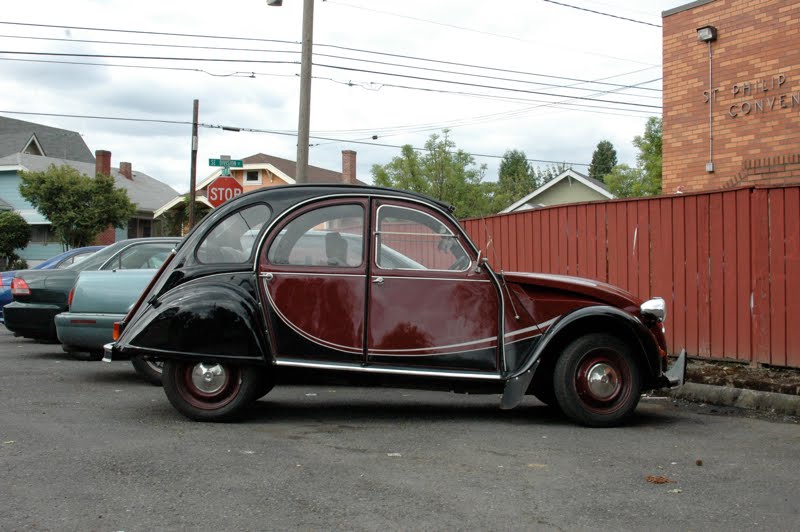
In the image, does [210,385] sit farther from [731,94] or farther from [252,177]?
[252,177]

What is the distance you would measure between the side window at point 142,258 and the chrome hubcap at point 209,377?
4084 millimetres

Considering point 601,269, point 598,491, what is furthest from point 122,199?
point 598,491

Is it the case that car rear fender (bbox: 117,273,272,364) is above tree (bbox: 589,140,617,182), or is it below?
below

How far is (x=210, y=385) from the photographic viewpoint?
6734 millimetres

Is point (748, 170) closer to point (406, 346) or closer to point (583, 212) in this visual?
point (583, 212)

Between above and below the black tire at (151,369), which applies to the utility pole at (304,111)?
above

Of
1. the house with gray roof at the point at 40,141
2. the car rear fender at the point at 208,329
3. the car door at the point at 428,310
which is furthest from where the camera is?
the house with gray roof at the point at 40,141

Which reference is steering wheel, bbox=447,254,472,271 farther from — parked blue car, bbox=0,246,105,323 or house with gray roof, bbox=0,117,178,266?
house with gray roof, bbox=0,117,178,266

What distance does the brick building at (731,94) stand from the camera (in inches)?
468

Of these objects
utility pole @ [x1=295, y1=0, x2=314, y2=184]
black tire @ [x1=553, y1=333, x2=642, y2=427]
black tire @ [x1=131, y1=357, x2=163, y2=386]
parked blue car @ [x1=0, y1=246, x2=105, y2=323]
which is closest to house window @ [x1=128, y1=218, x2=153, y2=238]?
utility pole @ [x1=295, y1=0, x2=314, y2=184]

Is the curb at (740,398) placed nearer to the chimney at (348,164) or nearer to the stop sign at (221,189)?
the stop sign at (221,189)

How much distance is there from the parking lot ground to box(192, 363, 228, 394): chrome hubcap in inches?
12.1

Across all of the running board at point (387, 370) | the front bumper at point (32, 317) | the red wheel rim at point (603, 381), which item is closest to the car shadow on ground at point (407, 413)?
the red wheel rim at point (603, 381)

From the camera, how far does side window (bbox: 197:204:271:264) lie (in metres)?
6.87
